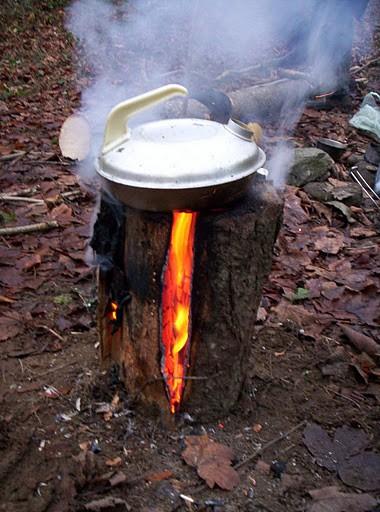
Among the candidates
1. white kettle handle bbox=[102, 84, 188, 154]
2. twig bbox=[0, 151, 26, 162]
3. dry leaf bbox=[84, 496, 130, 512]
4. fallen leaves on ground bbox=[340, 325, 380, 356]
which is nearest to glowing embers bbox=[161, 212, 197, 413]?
white kettle handle bbox=[102, 84, 188, 154]

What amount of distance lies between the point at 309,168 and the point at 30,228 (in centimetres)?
291

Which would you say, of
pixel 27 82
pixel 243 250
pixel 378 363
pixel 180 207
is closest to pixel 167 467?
pixel 243 250

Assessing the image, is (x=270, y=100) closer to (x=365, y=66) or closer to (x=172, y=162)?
(x=365, y=66)

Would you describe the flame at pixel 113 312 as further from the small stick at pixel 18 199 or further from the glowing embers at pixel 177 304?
the small stick at pixel 18 199

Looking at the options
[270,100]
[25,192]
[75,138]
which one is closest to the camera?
[25,192]

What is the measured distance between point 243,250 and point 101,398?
110cm

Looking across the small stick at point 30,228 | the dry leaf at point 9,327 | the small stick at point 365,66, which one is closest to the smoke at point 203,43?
the small stick at point 365,66

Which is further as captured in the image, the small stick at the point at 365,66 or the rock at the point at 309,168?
the small stick at the point at 365,66

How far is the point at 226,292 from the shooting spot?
8.23 feet

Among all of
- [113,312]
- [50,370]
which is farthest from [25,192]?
[113,312]

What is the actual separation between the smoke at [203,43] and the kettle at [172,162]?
3437 millimetres

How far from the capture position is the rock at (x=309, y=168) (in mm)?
5867

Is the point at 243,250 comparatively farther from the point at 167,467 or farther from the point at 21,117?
the point at 21,117

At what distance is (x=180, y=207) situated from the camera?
221 cm
